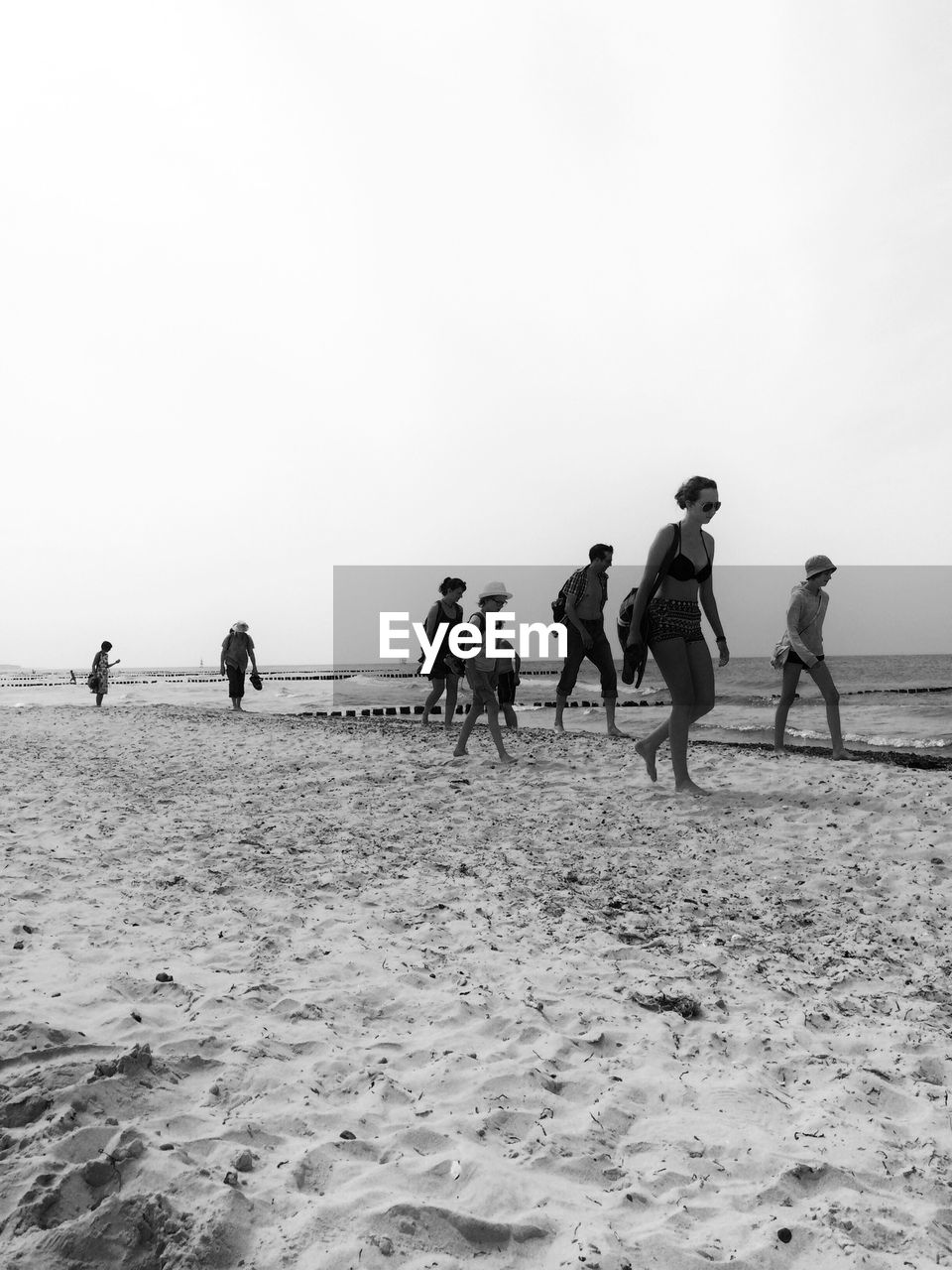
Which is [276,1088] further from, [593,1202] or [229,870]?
[229,870]

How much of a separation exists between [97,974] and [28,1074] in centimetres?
88

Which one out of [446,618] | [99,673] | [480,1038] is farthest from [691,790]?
[99,673]

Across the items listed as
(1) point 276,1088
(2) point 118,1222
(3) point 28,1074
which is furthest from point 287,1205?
(3) point 28,1074

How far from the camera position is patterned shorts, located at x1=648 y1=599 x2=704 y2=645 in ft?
20.3

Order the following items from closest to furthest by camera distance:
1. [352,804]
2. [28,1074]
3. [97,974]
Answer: [28,1074] < [97,974] < [352,804]

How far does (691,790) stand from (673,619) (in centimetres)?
156

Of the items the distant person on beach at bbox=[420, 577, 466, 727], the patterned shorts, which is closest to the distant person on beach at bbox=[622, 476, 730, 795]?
the patterned shorts

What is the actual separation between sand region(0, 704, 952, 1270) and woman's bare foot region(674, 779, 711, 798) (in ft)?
1.01

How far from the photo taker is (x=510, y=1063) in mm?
2816

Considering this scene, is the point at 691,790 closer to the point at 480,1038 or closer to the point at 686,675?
the point at 686,675

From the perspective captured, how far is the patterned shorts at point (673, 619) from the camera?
20.3 ft

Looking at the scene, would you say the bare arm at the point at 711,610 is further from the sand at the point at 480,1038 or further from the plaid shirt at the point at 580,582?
the plaid shirt at the point at 580,582

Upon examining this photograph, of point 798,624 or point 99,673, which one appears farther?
point 99,673

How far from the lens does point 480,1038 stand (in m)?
3.01
